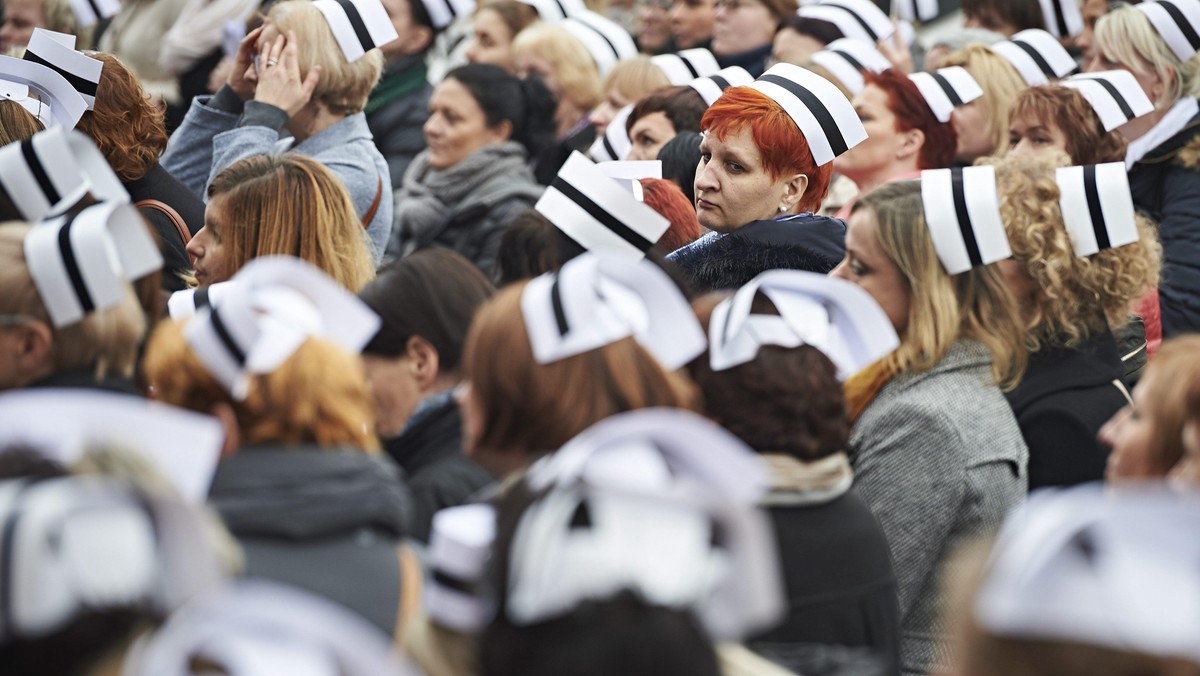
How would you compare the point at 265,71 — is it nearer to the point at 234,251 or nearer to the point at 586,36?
the point at 234,251

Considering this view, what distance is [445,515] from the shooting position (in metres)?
2.24

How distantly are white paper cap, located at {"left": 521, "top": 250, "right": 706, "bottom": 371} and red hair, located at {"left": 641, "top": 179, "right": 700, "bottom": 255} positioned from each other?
168 centimetres

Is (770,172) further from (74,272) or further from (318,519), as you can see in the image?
(318,519)

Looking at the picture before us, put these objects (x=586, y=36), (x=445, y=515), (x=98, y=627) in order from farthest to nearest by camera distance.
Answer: (x=586, y=36)
(x=445, y=515)
(x=98, y=627)

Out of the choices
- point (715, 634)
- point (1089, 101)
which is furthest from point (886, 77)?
point (715, 634)

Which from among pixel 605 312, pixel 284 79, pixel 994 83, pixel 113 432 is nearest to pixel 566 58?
pixel 994 83

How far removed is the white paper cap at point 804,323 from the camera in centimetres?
270

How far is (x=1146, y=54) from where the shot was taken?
5480 mm

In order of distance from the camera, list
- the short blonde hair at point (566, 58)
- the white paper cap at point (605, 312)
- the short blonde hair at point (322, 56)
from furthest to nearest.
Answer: the short blonde hair at point (566, 58) → the short blonde hair at point (322, 56) → the white paper cap at point (605, 312)

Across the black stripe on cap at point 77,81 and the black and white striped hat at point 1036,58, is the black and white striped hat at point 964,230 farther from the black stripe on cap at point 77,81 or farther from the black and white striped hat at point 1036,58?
the black and white striped hat at point 1036,58

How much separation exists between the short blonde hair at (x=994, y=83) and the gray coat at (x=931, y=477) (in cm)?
260

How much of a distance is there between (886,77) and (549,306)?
3.30 meters

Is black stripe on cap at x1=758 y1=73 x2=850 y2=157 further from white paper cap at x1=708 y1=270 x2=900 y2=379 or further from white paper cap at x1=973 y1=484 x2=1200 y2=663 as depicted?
white paper cap at x1=973 y1=484 x2=1200 y2=663

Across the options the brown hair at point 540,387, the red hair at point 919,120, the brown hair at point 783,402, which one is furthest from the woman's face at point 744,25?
the brown hair at point 540,387
